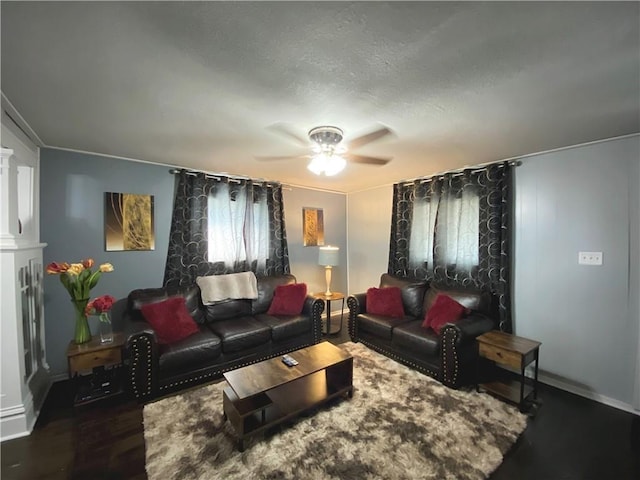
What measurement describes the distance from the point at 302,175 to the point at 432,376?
119 inches

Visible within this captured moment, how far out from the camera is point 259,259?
413 cm

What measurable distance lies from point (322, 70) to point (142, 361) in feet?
9.05

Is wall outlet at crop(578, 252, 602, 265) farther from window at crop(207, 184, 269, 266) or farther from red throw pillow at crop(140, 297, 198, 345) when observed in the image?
red throw pillow at crop(140, 297, 198, 345)

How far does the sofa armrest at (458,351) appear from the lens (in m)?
2.59

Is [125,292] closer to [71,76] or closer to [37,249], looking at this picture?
[37,249]

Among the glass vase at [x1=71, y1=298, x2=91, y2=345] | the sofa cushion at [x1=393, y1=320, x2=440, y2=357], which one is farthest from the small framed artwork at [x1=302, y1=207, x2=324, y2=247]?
the glass vase at [x1=71, y1=298, x2=91, y2=345]

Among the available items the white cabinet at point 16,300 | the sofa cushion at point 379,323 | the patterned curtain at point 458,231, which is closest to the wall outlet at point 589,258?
the patterned curtain at point 458,231

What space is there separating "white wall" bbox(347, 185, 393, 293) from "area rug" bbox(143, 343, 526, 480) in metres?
2.45

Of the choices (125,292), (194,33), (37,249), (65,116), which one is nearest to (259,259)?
(125,292)

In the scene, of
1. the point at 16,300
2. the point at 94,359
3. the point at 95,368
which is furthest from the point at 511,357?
the point at 16,300

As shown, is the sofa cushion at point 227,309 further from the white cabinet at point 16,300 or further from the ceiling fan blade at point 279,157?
the ceiling fan blade at point 279,157

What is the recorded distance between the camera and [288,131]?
2270mm

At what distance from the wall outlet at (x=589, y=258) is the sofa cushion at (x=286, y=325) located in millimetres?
3038

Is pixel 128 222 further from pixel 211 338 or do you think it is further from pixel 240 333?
pixel 240 333
